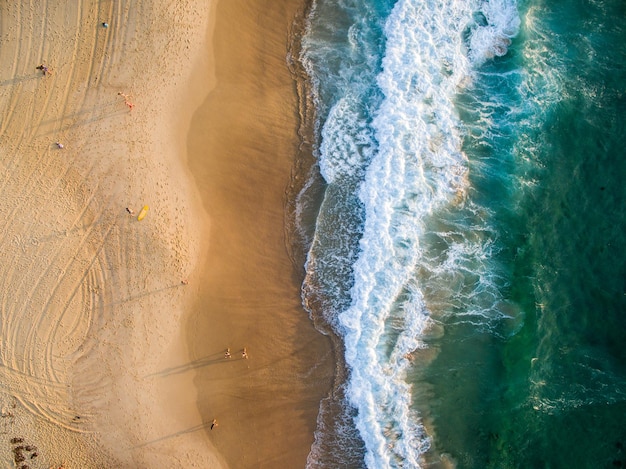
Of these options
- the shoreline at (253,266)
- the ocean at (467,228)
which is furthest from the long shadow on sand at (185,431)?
the ocean at (467,228)

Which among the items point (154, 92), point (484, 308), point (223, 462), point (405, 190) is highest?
point (154, 92)

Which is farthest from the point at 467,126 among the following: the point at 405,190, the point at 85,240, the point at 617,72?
the point at 85,240

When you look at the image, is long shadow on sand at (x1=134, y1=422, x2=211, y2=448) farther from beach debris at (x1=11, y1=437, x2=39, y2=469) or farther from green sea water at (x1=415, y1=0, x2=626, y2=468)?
green sea water at (x1=415, y1=0, x2=626, y2=468)

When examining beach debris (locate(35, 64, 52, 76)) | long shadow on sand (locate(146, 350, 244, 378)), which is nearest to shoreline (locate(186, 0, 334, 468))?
long shadow on sand (locate(146, 350, 244, 378))

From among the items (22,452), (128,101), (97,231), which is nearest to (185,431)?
(22,452)

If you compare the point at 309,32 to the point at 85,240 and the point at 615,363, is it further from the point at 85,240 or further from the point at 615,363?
the point at 615,363
